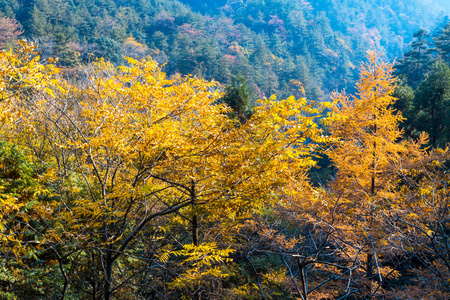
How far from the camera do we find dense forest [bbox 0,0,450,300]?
3240 mm

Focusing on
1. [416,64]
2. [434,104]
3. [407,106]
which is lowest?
[434,104]

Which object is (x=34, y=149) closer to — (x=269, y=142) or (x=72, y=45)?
(x=269, y=142)

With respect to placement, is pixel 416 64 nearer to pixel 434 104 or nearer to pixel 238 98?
pixel 434 104

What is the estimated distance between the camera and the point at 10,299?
4.41 metres

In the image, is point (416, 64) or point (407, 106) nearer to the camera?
point (407, 106)

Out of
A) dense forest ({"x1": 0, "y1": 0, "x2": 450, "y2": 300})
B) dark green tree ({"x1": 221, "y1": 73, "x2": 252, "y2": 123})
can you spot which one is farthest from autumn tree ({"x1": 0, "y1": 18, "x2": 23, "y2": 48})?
dark green tree ({"x1": 221, "y1": 73, "x2": 252, "y2": 123})

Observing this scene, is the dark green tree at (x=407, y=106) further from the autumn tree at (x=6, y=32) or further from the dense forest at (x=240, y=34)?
the autumn tree at (x=6, y=32)

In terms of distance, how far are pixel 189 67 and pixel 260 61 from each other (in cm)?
1270

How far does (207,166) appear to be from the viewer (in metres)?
3.66

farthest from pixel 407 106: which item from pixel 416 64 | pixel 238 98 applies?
pixel 416 64

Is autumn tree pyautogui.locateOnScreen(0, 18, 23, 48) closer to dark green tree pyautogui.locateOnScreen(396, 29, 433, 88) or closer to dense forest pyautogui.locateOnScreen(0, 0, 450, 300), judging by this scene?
dense forest pyautogui.locateOnScreen(0, 0, 450, 300)

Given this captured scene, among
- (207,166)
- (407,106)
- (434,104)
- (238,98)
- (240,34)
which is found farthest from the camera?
(240,34)

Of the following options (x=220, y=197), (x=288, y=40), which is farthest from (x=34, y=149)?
(x=288, y=40)

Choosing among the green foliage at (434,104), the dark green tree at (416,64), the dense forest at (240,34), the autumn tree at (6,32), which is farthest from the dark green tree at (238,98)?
the dark green tree at (416,64)
